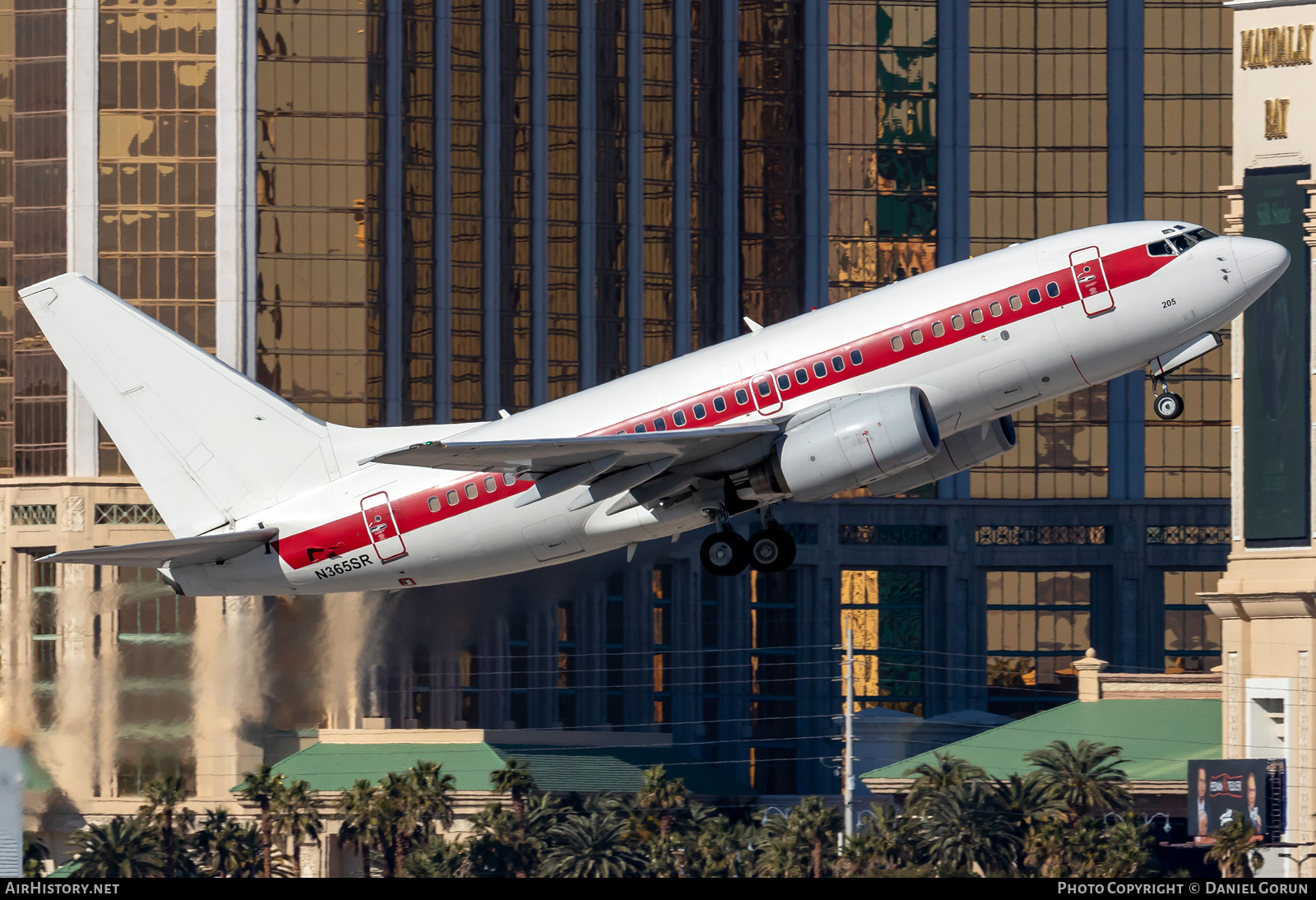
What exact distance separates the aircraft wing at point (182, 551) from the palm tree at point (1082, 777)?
90.1m

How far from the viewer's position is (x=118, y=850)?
119 meters

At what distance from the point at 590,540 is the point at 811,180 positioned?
13879 centimetres

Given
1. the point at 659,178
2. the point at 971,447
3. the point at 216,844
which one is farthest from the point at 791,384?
the point at 659,178

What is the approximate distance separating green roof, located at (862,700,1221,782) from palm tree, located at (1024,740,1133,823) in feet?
17.2

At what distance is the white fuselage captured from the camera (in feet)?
164

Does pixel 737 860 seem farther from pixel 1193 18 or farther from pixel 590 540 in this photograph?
pixel 1193 18

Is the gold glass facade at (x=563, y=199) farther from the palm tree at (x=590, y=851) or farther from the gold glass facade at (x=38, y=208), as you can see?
the palm tree at (x=590, y=851)

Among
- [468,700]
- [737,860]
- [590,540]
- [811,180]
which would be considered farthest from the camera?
[811,180]

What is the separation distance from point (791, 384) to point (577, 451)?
5.46 m

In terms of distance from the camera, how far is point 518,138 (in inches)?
6393

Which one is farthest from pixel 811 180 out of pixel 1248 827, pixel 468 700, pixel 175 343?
pixel 175 343

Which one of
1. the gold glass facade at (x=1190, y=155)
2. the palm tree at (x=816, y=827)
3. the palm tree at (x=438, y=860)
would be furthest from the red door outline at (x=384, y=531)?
the gold glass facade at (x=1190, y=155)

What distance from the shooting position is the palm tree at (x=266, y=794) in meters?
119

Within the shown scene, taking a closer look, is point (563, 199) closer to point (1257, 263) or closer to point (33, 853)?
point (33, 853)
